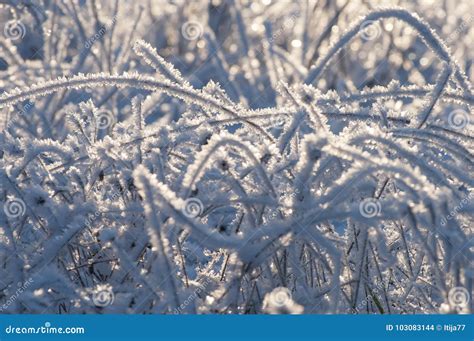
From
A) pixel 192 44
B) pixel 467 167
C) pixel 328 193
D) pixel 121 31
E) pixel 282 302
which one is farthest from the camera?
pixel 192 44

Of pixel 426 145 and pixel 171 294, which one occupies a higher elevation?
pixel 426 145

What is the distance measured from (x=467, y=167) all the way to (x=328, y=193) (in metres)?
0.63

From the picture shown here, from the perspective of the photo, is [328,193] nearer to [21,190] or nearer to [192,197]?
[192,197]

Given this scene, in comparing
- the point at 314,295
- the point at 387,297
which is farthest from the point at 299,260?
the point at 387,297

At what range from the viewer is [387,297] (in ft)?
5.90

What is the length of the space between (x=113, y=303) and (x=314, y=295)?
1.35 feet

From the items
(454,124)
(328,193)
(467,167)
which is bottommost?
(328,193)

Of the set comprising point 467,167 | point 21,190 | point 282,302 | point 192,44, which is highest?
point 192,44

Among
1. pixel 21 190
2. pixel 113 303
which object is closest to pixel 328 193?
pixel 113 303

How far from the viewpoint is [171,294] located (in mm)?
1533

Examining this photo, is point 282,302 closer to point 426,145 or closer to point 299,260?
point 299,260

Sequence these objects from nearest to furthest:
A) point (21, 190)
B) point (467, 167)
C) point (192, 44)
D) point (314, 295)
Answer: point (314, 295), point (21, 190), point (467, 167), point (192, 44)

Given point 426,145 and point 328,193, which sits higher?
point 426,145

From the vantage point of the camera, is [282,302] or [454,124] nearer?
[282,302]
